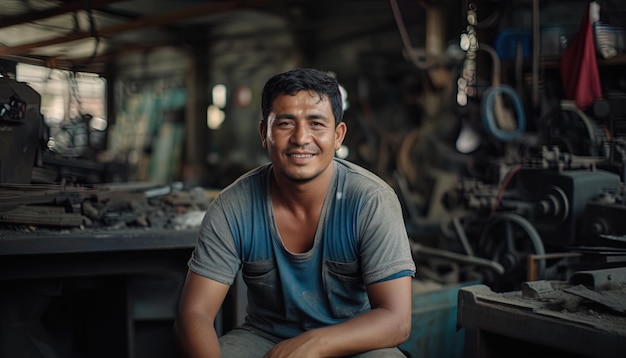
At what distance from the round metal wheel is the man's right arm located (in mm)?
2310

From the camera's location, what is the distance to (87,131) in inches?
173

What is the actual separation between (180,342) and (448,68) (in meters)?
6.40

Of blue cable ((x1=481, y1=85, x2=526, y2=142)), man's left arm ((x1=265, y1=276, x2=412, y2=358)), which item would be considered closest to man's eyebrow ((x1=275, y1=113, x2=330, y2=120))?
man's left arm ((x1=265, y1=276, x2=412, y2=358))

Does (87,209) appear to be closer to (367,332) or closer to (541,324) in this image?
(367,332)

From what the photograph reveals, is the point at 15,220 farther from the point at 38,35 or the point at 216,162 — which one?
the point at 216,162

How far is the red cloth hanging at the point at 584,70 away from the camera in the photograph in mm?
3709

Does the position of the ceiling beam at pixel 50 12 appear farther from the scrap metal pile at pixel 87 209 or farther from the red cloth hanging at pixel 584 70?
the red cloth hanging at pixel 584 70

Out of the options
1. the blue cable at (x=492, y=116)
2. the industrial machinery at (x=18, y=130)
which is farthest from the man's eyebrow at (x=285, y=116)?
the blue cable at (x=492, y=116)

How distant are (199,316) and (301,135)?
72 cm

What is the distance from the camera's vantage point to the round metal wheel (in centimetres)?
400

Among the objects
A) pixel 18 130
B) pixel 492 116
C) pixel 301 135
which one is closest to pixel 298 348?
pixel 301 135

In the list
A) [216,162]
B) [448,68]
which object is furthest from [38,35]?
[216,162]

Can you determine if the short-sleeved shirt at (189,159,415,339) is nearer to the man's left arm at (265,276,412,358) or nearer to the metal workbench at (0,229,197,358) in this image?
the man's left arm at (265,276,412,358)

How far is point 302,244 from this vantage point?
236 cm
